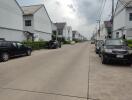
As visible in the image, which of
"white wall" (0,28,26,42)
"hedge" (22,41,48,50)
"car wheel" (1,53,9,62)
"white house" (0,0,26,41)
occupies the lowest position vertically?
"car wheel" (1,53,9,62)

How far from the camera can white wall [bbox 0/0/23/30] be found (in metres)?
21.1

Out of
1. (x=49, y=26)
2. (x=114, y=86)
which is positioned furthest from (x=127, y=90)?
(x=49, y=26)

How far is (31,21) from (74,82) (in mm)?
26669

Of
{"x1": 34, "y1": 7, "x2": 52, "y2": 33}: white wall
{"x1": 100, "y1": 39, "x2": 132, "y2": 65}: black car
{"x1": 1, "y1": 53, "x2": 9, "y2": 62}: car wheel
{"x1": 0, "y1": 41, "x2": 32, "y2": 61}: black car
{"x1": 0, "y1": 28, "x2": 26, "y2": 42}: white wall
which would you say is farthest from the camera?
{"x1": 34, "y1": 7, "x2": 52, "y2": 33}: white wall

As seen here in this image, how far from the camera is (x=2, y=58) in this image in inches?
458

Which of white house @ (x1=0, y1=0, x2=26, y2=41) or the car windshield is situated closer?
the car windshield

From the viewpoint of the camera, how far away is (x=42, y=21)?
3453 centimetres

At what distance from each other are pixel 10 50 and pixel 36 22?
19.5 metres

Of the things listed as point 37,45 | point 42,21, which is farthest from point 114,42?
point 42,21

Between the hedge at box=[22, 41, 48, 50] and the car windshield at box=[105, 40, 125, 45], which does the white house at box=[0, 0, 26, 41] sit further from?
the car windshield at box=[105, 40, 125, 45]

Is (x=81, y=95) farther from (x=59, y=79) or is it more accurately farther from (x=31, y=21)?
(x=31, y=21)

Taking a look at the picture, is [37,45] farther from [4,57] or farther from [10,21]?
[4,57]

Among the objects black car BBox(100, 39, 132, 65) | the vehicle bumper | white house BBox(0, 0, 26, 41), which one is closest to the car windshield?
black car BBox(100, 39, 132, 65)

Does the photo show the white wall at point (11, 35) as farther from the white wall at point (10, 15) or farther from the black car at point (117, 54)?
the black car at point (117, 54)
